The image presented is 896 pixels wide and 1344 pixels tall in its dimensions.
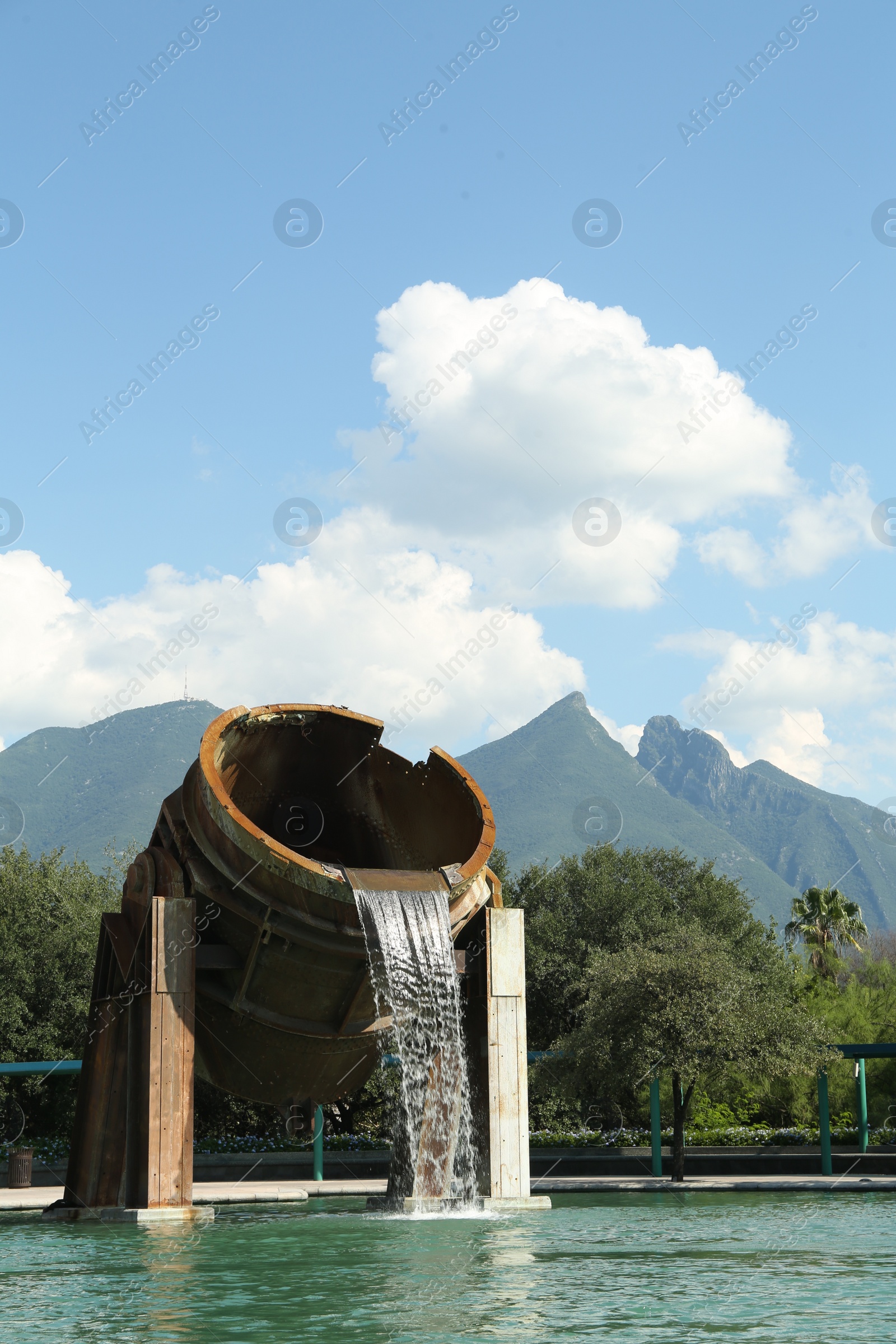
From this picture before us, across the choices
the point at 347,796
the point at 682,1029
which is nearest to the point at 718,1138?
the point at 682,1029

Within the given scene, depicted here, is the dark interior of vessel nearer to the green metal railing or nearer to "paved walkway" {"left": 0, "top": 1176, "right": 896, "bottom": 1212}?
"paved walkway" {"left": 0, "top": 1176, "right": 896, "bottom": 1212}

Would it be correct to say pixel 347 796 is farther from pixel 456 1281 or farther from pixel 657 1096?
pixel 657 1096

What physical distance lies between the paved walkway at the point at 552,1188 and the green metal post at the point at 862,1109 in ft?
9.80

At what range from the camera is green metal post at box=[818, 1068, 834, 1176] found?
24.8 meters

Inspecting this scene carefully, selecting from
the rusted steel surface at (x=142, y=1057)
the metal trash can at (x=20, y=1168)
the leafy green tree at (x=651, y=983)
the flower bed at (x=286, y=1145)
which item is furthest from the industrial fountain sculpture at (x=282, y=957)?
the flower bed at (x=286, y=1145)

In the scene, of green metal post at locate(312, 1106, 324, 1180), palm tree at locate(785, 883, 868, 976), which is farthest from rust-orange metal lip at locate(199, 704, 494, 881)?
palm tree at locate(785, 883, 868, 976)

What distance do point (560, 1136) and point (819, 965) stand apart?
27.9m

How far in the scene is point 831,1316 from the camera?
25.9 feet

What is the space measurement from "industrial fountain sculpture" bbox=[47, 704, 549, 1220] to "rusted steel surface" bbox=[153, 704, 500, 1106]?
1.0 inches

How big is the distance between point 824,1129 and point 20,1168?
1537 cm

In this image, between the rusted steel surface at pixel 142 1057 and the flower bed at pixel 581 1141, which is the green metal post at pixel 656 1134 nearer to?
the flower bed at pixel 581 1141

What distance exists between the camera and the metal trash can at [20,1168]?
997 inches

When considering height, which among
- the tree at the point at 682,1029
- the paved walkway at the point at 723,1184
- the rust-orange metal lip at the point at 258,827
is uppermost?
the rust-orange metal lip at the point at 258,827

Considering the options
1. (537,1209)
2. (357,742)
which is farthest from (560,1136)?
(357,742)
